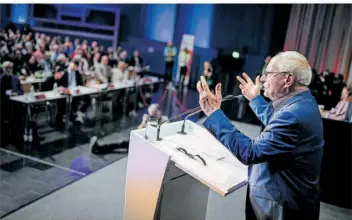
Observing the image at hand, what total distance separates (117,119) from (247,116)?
8.55 feet

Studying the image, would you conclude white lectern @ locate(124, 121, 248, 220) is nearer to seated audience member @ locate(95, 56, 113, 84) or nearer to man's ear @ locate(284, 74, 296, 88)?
man's ear @ locate(284, 74, 296, 88)

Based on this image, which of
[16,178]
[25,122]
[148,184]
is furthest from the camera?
[25,122]

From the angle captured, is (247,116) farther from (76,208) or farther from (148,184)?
(148,184)

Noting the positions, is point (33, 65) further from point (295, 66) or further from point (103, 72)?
point (295, 66)

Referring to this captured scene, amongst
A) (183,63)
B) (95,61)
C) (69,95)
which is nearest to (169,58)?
(183,63)

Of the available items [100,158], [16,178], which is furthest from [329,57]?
[16,178]

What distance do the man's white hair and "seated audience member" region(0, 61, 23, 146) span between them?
4.70m

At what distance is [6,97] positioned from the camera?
5.38 metres

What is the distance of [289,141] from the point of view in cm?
148

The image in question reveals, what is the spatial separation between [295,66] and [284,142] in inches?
12.5

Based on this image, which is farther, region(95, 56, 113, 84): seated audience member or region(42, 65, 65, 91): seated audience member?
region(95, 56, 113, 84): seated audience member

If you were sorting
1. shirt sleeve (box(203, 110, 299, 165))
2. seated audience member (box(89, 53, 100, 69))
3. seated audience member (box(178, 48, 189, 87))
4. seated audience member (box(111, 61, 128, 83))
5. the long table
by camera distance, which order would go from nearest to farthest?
shirt sleeve (box(203, 110, 299, 165)) → the long table → seated audience member (box(111, 61, 128, 83)) → seated audience member (box(89, 53, 100, 69)) → seated audience member (box(178, 48, 189, 87))

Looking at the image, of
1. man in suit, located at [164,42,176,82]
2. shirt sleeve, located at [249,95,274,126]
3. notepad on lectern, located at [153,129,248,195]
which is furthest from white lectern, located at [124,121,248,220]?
man in suit, located at [164,42,176,82]

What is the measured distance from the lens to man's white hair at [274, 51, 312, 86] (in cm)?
151
